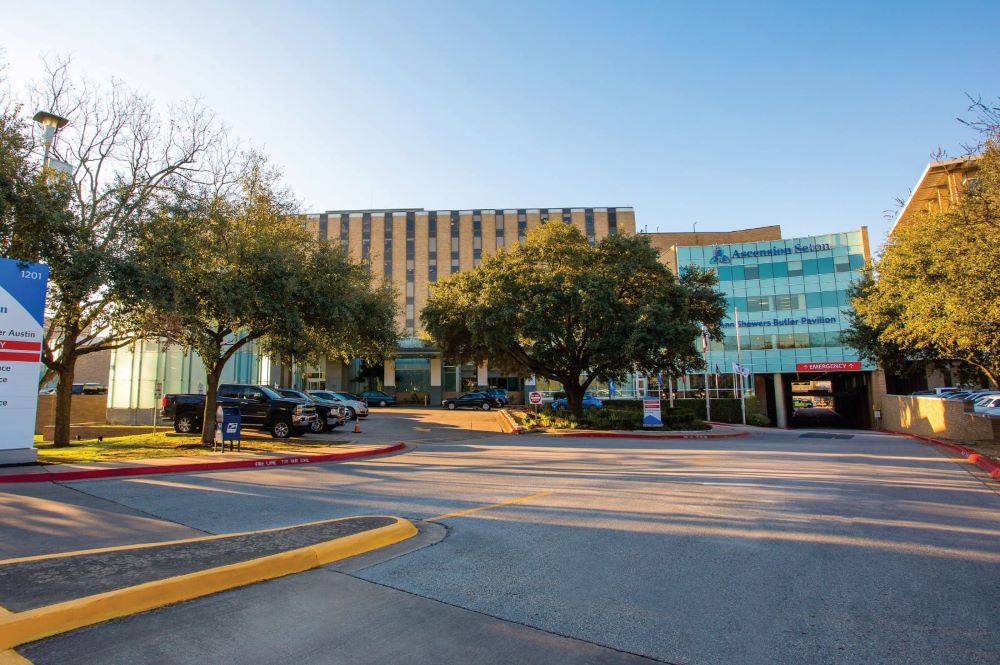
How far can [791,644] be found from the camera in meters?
3.69

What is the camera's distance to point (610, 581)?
191 inches

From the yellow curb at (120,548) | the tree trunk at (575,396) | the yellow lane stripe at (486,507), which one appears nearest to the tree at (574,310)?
the tree trunk at (575,396)

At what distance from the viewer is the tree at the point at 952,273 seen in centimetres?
1241

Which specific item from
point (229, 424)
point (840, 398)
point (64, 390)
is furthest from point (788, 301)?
point (64, 390)

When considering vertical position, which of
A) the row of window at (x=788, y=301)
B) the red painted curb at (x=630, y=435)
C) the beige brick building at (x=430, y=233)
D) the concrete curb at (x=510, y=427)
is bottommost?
the red painted curb at (x=630, y=435)

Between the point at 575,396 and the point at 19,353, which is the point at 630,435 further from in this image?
the point at 19,353

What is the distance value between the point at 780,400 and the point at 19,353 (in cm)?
5135

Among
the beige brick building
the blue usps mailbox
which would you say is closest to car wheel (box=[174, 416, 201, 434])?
the blue usps mailbox

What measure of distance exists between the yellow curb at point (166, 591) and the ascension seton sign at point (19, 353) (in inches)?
387

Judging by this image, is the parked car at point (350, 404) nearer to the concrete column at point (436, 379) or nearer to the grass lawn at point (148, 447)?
the grass lawn at point (148, 447)

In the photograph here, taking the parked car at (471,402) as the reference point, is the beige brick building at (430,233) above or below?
above

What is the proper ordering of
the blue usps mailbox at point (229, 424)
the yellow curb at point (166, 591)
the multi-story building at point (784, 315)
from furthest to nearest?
the multi-story building at point (784, 315) < the blue usps mailbox at point (229, 424) < the yellow curb at point (166, 591)

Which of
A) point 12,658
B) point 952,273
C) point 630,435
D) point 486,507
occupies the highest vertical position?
point 952,273

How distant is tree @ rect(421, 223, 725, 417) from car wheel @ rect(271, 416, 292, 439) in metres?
8.90
